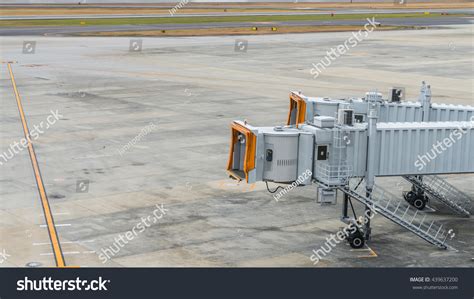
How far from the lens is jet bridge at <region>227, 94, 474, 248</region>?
111 feet

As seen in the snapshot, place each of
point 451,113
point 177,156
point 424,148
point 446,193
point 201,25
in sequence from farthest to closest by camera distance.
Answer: point 201,25
point 177,156
point 446,193
point 451,113
point 424,148

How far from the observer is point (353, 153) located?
113ft

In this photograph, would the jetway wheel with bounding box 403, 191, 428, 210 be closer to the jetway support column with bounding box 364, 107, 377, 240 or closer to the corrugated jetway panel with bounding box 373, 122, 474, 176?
the corrugated jetway panel with bounding box 373, 122, 474, 176

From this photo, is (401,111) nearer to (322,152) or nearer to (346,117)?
(346,117)

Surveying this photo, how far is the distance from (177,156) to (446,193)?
55.1ft

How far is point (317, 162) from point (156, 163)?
17.9m

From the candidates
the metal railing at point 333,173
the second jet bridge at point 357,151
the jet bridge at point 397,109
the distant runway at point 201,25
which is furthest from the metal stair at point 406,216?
the distant runway at point 201,25

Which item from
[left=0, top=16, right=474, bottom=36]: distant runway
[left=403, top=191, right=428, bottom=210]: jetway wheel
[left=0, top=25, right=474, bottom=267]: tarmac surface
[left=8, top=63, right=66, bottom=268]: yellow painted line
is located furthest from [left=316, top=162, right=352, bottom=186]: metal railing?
[left=0, top=16, right=474, bottom=36]: distant runway

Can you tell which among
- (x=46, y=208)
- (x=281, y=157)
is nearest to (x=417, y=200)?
(x=281, y=157)


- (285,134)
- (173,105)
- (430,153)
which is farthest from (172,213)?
(173,105)

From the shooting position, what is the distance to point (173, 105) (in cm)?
7125

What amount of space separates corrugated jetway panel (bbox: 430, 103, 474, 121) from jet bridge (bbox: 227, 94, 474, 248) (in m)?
5.43

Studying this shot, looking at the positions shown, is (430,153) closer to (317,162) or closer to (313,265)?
(317,162)
